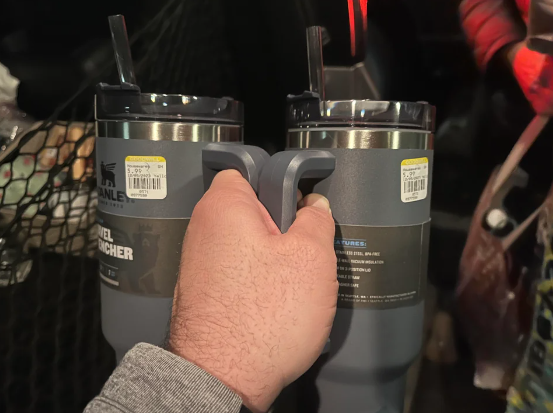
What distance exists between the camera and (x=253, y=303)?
0.38 metres

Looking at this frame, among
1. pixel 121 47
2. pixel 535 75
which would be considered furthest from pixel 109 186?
pixel 535 75

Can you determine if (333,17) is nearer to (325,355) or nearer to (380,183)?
(380,183)

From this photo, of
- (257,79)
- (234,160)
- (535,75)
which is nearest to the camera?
(234,160)

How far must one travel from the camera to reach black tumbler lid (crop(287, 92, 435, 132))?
0.51 meters

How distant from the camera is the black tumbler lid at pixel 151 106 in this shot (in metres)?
0.51

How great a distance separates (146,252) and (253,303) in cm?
19

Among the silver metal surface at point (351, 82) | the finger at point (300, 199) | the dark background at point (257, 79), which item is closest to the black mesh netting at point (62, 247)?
the dark background at point (257, 79)

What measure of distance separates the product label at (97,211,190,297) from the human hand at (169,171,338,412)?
4.2 inches

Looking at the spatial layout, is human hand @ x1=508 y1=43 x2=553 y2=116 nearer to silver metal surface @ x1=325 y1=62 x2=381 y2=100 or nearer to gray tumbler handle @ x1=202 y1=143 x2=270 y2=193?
silver metal surface @ x1=325 y1=62 x2=381 y2=100

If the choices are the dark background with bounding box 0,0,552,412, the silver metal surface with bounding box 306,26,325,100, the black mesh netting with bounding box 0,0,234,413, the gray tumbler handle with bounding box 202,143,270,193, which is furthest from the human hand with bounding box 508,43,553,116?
the black mesh netting with bounding box 0,0,234,413

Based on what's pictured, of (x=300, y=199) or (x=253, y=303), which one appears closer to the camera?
(x=253, y=303)

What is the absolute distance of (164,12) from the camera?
0.71m

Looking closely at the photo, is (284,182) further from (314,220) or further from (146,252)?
(146,252)

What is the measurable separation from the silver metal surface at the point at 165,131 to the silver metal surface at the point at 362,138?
11 cm
